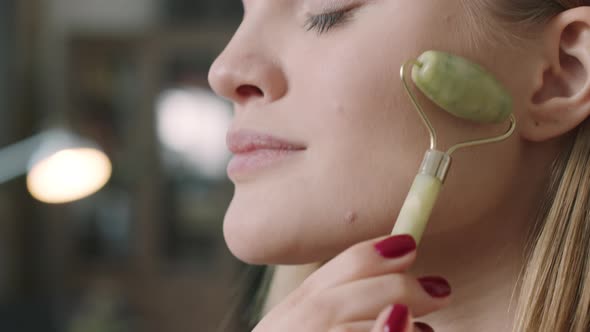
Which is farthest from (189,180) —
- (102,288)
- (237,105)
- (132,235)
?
(237,105)

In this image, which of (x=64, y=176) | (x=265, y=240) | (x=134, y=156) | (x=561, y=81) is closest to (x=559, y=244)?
(x=561, y=81)

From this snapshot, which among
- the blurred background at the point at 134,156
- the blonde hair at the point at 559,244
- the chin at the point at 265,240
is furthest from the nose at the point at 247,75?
the blurred background at the point at 134,156

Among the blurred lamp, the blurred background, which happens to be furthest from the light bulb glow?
the blurred background

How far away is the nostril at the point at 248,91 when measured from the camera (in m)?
0.76

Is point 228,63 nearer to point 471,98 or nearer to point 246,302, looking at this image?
point 471,98

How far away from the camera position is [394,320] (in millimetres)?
583

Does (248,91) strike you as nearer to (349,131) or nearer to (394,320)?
(349,131)

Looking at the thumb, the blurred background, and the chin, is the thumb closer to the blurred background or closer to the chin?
the chin

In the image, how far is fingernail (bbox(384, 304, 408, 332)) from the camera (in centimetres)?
58

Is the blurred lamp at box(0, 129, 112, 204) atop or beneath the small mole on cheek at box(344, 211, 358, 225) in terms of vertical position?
beneath

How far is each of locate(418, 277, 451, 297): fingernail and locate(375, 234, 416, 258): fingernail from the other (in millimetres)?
39

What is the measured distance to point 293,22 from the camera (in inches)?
30.3

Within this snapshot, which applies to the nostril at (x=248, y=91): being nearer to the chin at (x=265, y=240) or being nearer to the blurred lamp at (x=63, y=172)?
the chin at (x=265, y=240)

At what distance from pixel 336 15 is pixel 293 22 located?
0.16ft
